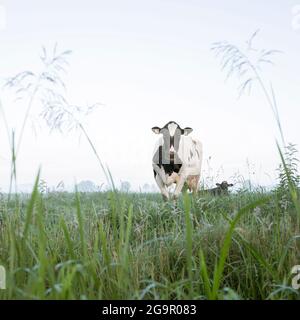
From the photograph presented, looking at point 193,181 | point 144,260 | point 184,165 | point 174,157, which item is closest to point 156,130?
point 174,157

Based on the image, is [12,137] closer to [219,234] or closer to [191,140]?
[219,234]

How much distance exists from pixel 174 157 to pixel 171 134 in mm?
373

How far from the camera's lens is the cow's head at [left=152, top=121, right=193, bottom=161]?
248 inches

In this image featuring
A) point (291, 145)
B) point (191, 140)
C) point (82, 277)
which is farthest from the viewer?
point (191, 140)

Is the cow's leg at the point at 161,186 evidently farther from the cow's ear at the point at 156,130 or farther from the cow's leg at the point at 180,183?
the cow's ear at the point at 156,130

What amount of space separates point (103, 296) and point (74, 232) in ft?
4.03

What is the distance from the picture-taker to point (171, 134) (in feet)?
21.2

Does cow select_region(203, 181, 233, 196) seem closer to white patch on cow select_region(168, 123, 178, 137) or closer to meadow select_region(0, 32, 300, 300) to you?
white patch on cow select_region(168, 123, 178, 137)

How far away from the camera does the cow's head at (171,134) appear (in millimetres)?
6311

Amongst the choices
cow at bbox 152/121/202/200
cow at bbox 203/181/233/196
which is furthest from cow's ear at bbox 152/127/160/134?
cow at bbox 203/181/233/196

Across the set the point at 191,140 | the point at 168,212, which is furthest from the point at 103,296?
the point at 191,140

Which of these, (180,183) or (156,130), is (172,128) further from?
(180,183)

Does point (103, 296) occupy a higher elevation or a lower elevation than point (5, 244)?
lower

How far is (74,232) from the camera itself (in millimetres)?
2973
